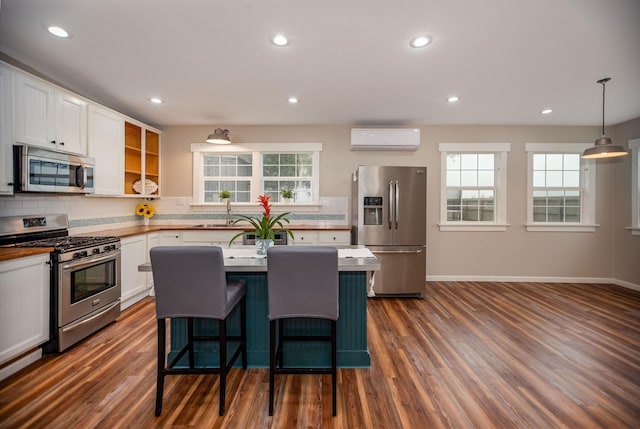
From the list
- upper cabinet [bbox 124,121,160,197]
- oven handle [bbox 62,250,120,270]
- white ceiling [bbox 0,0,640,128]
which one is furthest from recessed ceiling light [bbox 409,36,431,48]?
upper cabinet [bbox 124,121,160,197]

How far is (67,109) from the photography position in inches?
112

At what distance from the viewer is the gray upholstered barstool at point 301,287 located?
5.59ft

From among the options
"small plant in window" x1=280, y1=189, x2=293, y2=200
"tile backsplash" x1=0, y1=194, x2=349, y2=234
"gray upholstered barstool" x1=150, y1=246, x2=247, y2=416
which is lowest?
"gray upholstered barstool" x1=150, y1=246, x2=247, y2=416

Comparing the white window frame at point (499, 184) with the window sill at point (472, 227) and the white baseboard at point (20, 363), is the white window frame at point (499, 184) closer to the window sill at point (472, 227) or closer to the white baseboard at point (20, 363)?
the window sill at point (472, 227)

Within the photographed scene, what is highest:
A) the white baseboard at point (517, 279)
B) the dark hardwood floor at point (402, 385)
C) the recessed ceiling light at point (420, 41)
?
the recessed ceiling light at point (420, 41)

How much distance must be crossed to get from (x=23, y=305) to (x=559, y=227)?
654 centimetres

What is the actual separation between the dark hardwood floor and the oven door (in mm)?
313

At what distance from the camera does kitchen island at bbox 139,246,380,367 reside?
84.7 inches

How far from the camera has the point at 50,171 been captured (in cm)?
263

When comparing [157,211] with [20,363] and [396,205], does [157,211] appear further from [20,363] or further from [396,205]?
[396,205]

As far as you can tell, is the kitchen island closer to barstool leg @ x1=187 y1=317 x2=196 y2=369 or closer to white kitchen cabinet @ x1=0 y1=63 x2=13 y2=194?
barstool leg @ x1=187 y1=317 x2=196 y2=369

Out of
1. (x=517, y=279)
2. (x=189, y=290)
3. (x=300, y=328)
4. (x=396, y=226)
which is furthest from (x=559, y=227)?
(x=189, y=290)

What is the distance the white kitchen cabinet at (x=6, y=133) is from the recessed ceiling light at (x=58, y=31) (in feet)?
1.69

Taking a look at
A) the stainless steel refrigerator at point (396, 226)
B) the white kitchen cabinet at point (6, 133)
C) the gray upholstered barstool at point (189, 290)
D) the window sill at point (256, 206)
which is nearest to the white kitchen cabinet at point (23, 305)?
the white kitchen cabinet at point (6, 133)
